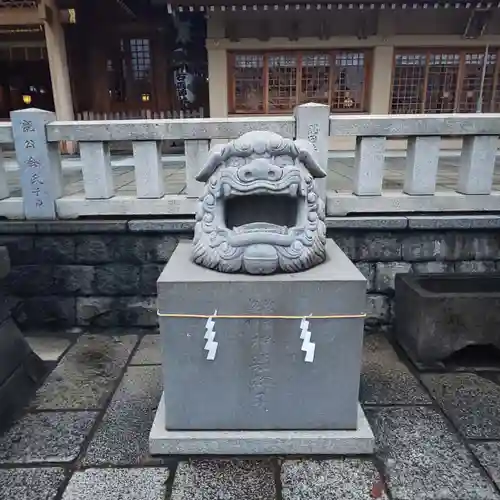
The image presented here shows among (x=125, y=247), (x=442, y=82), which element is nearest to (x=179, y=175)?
(x=125, y=247)

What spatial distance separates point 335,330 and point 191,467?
1.09 m

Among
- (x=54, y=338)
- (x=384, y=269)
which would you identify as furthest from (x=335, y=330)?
(x=54, y=338)

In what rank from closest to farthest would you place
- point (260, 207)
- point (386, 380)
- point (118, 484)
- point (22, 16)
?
point (118, 484) < point (260, 207) < point (386, 380) < point (22, 16)

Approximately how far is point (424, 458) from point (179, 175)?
5027 mm

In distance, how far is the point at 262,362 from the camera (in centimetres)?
247

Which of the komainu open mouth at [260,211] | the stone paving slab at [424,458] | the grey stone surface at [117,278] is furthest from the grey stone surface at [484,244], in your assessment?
the grey stone surface at [117,278]

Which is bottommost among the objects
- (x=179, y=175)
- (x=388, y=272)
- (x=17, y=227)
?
(x=388, y=272)

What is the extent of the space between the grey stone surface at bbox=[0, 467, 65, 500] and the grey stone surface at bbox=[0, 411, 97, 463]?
9 centimetres

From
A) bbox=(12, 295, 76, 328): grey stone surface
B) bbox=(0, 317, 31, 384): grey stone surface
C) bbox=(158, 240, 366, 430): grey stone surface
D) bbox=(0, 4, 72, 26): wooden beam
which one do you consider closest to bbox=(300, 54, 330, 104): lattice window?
bbox=(0, 4, 72, 26): wooden beam

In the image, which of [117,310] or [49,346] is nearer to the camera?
[49,346]

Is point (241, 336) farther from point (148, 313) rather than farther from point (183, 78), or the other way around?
point (183, 78)

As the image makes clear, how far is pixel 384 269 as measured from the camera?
4148 mm

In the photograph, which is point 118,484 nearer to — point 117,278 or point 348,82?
point 117,278

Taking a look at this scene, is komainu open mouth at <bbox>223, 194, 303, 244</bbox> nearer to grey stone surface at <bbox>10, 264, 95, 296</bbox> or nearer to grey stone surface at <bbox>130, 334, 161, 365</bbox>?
grey stone surface at <bbox>130, 334, 161, 365</bbox>
